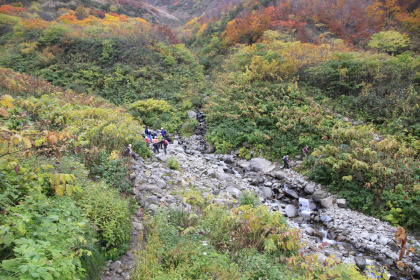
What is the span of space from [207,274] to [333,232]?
5399mm

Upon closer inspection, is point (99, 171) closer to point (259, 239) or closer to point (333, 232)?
point (259, 239)

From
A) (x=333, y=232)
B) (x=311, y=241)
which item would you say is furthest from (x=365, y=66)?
(x=311, y=241)

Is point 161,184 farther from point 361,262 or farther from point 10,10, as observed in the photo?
point 10,10

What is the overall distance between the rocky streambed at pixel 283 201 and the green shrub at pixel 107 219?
25 centimetres

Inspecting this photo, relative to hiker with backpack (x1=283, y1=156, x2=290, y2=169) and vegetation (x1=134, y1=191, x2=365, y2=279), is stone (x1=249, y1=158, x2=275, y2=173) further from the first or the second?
vegetation (x1=134, y1=191, x2=365, y2=279)

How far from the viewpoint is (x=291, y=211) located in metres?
7.99

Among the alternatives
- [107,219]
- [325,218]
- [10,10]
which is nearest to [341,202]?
[325,218]

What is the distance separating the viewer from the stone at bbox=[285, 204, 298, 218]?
7870 mm

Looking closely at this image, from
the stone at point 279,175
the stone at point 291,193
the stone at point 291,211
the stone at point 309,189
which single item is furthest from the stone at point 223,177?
the stone at point 309,189

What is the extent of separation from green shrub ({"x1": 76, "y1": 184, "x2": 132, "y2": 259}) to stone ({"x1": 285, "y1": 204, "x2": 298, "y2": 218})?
5.71 metres

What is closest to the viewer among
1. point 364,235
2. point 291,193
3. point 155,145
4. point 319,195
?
point 364,235

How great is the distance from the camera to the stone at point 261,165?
34.7ft

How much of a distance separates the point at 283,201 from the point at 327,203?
5.18 ft

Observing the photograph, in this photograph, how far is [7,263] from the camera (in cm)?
213
